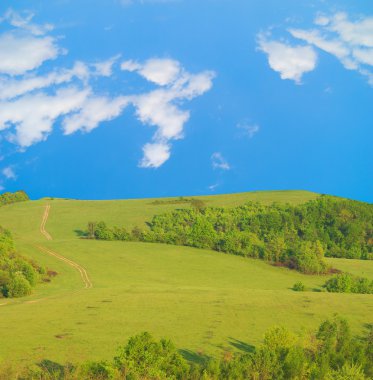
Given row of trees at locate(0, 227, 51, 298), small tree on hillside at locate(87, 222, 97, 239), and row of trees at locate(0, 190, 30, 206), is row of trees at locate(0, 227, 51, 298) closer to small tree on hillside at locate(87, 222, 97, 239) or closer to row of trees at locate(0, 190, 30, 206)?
small tree on hillside at locate(87, 222, 97, 239)

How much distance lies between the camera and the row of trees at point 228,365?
28.4 metres

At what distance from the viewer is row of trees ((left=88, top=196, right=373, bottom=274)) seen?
314 feet

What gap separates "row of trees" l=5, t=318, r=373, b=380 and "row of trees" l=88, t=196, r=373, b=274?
5739 centimetres

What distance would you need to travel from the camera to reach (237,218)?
127 metres

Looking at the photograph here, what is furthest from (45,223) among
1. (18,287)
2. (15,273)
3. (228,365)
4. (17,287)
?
(228,365)

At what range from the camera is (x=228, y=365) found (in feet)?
97.8

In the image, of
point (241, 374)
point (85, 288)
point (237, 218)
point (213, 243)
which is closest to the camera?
point (241, 374)

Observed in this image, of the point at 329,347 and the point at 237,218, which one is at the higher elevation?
the point at 237,218

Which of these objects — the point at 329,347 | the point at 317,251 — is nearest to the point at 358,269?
the point at 317,251

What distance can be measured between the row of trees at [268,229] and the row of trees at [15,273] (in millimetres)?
36337

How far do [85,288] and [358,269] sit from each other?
52.2m

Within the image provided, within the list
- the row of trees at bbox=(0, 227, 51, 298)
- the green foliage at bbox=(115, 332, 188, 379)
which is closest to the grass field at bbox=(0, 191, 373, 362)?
the row of trees at bbox=(0, 227, 51, 298)

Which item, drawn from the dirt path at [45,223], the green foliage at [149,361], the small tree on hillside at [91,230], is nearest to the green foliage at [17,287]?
the green foliage at [149,361]

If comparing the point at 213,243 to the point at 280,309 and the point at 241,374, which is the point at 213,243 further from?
the point at 241,374
